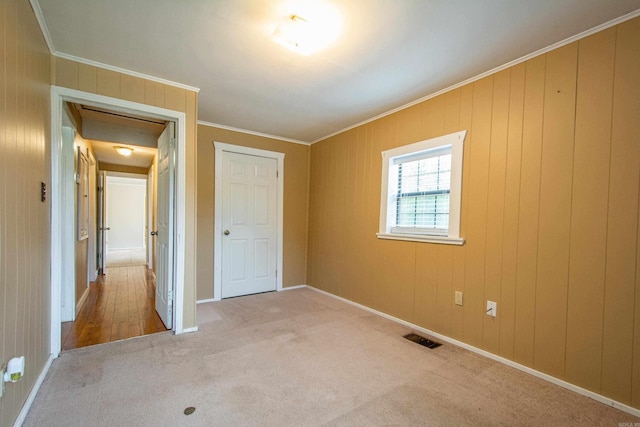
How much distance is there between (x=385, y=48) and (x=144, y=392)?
282 centimetres

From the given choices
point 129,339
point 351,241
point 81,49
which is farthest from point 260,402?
point 81,49

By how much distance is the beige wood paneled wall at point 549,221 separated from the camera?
1.75 metres

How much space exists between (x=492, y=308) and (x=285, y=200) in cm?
308

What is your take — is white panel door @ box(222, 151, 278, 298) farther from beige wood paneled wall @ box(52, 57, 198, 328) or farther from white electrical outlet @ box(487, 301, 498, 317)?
white electrical outlet @ box(487, 301, 498, 317)

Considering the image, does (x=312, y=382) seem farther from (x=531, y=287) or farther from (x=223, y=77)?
(x=223, y=77)

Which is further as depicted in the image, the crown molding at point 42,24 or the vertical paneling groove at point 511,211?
the vertical paneling groove at point 511,211

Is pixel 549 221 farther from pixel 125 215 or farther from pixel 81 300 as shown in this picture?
pixel 125 215

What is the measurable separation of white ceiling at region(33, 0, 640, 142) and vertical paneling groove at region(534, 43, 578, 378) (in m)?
0.27

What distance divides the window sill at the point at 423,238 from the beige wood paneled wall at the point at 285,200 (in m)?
1.66

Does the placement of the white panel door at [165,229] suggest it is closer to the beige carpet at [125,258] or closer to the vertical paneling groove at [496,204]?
the vertical paneling groove at [496,204]

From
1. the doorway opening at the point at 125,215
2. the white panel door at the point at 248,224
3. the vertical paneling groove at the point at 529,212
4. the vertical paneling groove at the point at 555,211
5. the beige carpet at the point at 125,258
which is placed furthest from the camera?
the doorway opening at the point at 125,215

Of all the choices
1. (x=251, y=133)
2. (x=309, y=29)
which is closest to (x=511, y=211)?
(x=309, y=29)

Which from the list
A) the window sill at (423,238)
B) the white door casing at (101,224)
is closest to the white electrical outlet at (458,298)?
the window sill at (423,238)

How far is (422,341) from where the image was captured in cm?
267
